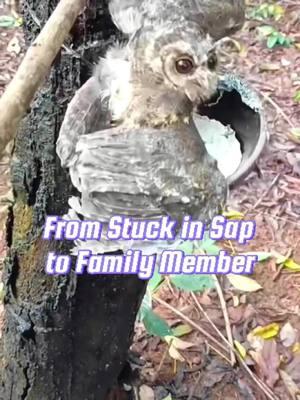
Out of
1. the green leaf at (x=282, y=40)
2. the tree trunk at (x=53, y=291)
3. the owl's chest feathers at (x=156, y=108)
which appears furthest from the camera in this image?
the green leaf at (x=282, y=40)

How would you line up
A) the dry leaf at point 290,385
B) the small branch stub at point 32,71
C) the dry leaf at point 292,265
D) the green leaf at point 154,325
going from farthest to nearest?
the dry leaf at point 292,265 → the dry leaf at point 290,385 → the green leaf at point 154,325 → the small branch stub at point 32,71

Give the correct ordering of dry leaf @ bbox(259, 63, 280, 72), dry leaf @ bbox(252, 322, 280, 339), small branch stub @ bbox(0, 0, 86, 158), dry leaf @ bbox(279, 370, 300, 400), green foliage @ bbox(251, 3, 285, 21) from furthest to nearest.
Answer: green foliage @ bbox(251, 3, 285, 21) < dry leaf @ bbox(259, 63, 280, 72) < dry leaf @ bbox(252, 322, 280, 339) < dry leaf @ bbox(279, 370, 300, 400) < small branch stub @ bbox(0, 0, 86, 158)

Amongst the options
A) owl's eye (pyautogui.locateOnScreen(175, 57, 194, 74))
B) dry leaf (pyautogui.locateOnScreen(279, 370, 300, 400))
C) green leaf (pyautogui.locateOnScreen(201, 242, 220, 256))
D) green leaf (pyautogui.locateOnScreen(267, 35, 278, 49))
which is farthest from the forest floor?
A: owl's eye (pyautogui.locateOnScreen(175, 57, 194, 74))

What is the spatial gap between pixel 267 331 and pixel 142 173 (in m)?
1.02

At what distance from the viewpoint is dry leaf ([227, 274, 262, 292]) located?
1.71m

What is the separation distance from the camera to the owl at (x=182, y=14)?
2.27 feet

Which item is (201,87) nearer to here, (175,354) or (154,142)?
(154,142)

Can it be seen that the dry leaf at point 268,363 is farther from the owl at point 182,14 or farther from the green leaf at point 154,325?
the owl at point 182,14

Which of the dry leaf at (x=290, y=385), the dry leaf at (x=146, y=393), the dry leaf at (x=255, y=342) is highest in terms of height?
the dry leaf at (x=255, y=342)

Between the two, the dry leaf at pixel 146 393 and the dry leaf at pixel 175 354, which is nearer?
the dry leaf at pixel 146 393

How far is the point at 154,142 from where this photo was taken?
0.69 meters

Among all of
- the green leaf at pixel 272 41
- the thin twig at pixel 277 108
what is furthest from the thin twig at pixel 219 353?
the green leaf at pixel 272 41

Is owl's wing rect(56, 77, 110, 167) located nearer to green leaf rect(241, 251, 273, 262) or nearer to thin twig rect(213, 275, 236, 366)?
thin twig rect(213, 275, 236, 366)

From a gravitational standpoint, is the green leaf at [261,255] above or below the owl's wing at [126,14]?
below
